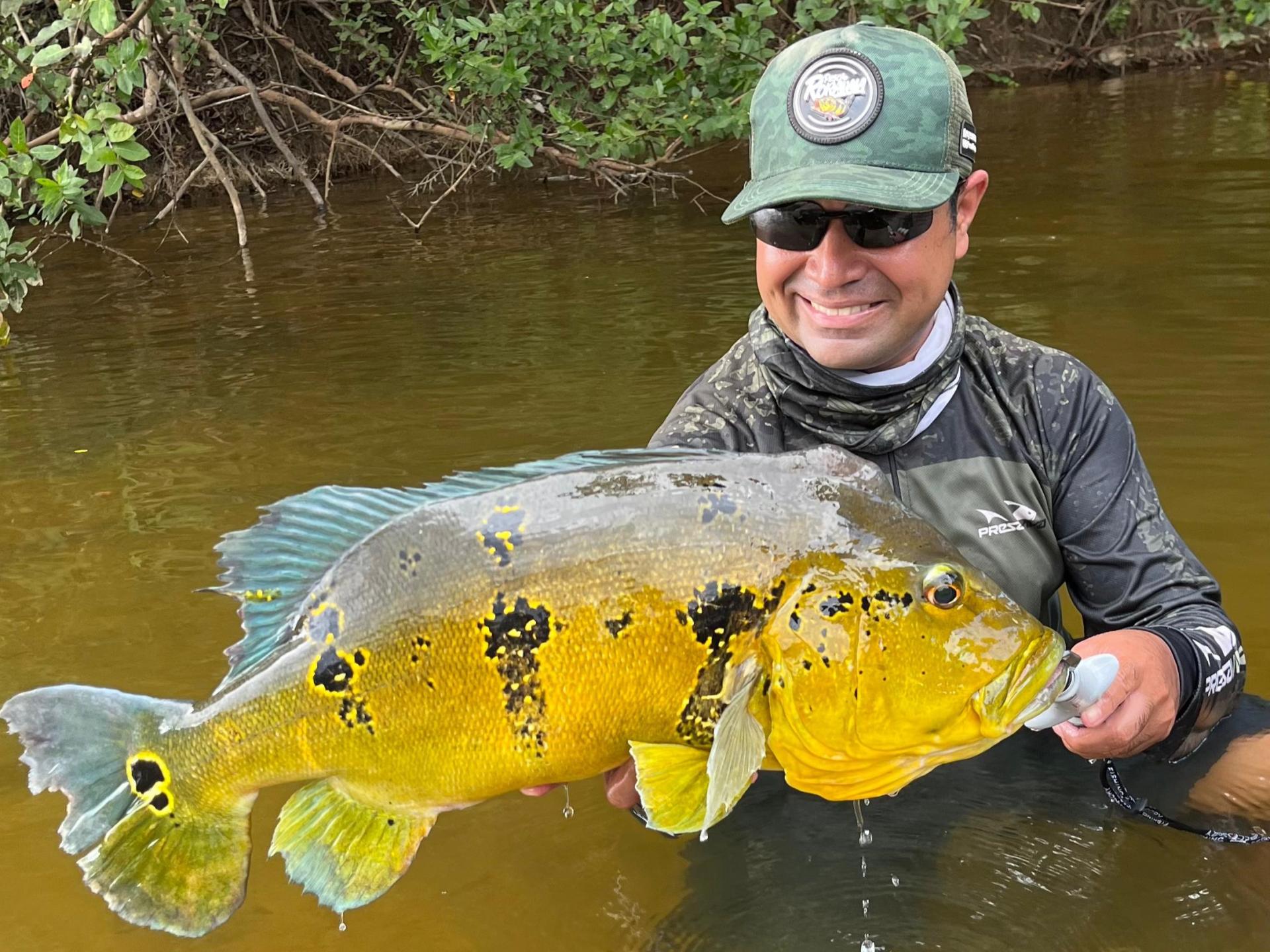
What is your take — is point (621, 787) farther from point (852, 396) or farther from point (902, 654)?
point (852, 396)

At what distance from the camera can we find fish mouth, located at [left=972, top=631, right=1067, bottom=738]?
1.74 metres

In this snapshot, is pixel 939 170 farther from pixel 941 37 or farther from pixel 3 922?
pixel 941 37

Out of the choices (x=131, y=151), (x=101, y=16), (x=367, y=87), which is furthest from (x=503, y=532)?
(x=367, y=87)

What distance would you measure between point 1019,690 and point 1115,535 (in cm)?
88

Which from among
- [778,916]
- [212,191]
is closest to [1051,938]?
[778,916]

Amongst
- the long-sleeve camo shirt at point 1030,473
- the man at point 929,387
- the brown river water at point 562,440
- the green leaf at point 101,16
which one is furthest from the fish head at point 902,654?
the green leaf at point 101,16

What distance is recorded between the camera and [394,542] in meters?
1.84

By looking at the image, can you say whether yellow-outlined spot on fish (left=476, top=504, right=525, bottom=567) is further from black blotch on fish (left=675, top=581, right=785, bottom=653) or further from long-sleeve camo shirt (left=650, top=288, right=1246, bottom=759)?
long-sleeve camo shirt (left=650, top=288, right=1246, bottom=759)

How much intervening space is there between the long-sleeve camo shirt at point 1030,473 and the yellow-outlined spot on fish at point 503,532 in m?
0.72

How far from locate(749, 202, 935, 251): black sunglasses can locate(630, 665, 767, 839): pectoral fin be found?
3.08 feet

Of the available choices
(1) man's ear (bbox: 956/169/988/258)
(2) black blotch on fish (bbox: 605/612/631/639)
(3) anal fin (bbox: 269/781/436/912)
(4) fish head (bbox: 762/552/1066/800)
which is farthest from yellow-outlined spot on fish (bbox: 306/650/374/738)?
(1) man's ear (bbox: 956/169/988/258)

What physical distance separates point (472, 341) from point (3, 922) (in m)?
4.69

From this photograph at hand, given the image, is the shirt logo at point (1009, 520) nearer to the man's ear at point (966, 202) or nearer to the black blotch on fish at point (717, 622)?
the man's ear at point (966, 202)

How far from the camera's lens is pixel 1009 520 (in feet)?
8.33
